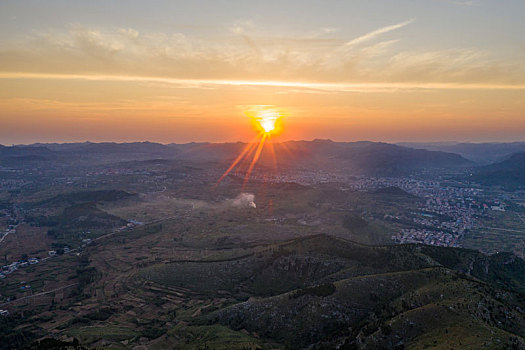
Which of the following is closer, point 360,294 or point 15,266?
point 360,294

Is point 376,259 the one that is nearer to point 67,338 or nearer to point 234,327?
point 234,327

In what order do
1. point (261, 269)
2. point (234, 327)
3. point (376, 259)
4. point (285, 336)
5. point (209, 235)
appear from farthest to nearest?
point (209, 235) → point (261, 269) → point (376, 259) → point (234, 327) → point (285, 336)

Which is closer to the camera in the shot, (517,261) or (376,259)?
(376,259)

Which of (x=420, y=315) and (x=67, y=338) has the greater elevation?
(x=420, y=315)

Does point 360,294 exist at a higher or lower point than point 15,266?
higher

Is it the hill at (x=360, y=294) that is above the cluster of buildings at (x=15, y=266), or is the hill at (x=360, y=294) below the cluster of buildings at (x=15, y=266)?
above

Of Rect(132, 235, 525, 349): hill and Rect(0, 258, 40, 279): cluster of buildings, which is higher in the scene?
Rect(132, 235, 525, 349): hill

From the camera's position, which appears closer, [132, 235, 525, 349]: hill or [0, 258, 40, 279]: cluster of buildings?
[132, 235, 525, 349]: hill

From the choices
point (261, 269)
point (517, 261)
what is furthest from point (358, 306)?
point (517, 261)

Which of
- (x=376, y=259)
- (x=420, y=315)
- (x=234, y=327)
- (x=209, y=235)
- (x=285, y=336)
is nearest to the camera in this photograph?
(x=420, y=315)

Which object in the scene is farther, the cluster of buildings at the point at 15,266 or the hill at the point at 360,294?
the cluster of buildings at the point at 15,266
